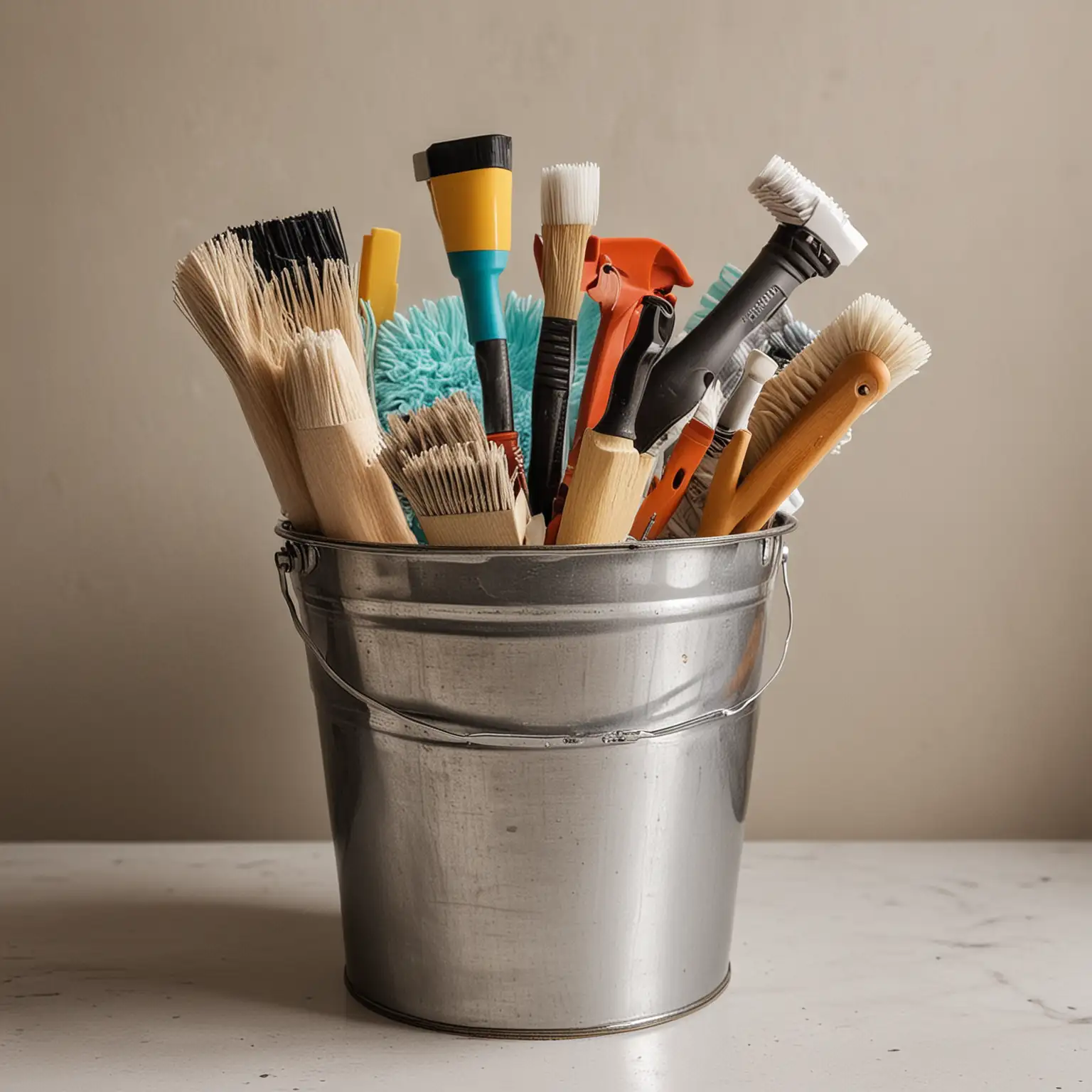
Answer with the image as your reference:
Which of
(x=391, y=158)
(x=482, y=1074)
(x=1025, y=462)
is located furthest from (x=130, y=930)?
(x=1025, y=462)

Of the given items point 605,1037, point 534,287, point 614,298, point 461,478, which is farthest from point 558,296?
point 605,1037

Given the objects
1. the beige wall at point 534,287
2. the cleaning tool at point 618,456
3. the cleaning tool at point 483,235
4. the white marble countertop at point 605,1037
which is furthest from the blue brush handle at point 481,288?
the white marble countertop at point 605,1037

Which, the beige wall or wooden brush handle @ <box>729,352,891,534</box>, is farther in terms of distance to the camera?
the beige wall

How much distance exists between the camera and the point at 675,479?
26.1 inches

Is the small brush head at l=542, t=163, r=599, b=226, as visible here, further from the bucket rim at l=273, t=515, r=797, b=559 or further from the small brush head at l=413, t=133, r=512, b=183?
the bucket rim at l=273, t=515, r=797, b=559

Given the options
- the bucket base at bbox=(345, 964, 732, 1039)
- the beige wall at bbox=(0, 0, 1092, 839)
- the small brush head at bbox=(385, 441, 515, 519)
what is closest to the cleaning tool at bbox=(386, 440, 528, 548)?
the small brush head at bbox=(385, 441, 515, 519)

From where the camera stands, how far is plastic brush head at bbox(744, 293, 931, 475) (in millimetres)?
630

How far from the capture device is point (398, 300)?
921 millimetres

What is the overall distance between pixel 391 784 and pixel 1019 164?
0.63 meters

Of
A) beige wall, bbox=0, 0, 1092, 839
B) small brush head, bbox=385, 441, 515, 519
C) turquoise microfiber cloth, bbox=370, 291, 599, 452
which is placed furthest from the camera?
beige wall, bbox=0, 0, 1092, 839

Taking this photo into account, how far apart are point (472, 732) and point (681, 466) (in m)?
0.17

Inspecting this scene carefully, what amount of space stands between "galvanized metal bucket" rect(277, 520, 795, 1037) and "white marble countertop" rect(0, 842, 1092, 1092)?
36mm

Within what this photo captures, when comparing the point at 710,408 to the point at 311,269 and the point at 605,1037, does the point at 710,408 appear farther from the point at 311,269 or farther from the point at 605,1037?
the point at 605,1037

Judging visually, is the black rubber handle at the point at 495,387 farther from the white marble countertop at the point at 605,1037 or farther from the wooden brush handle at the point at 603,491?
the white marble countertop at the point at 605,1037
